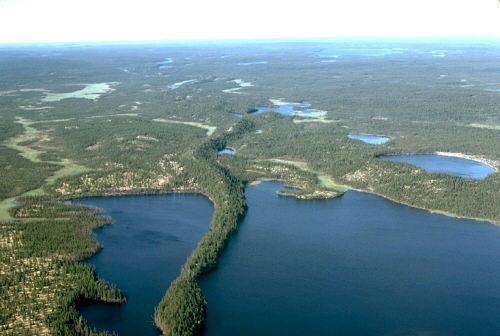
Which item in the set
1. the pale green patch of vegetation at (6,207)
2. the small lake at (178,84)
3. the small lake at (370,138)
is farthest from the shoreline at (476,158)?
the small lake at (178,84)

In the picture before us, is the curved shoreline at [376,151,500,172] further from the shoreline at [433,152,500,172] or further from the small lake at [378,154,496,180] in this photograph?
the small lake at [378,154,496,180]

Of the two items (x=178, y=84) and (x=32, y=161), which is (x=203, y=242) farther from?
(x=178, y=84)

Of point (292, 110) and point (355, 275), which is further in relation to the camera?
point (292, 110)

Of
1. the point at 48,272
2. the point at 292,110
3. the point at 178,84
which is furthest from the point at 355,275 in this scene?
the point at 178,84

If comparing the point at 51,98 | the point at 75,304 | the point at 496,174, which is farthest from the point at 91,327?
the point at 51,98

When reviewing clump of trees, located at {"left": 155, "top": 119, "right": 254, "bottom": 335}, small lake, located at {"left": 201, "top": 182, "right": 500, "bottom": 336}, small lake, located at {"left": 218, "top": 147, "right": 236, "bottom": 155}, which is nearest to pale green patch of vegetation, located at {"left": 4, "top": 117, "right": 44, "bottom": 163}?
clump of trees, located at {"left": 155, "top": 119, "right": 254, "bottom": 335}

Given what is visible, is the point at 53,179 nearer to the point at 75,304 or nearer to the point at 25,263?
the point at 25,263
